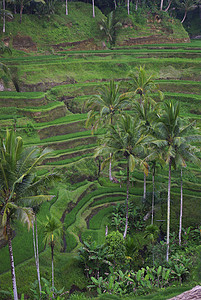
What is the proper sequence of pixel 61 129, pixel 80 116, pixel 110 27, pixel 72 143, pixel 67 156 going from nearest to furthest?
pixel 67 156
pixel 72 143
pixel 61 129
pixel 80 116
pixel 110 27

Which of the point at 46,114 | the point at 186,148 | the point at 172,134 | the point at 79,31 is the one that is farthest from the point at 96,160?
A: the point at 79,31

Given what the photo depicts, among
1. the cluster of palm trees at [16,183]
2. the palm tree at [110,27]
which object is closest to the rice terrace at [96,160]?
Result: the cluster of palm trees at [16,183]

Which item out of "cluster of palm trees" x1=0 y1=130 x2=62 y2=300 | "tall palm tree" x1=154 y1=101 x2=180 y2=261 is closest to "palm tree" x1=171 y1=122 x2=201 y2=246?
"tall palm tree" x1=154 y1=101 x2=180 y2=261

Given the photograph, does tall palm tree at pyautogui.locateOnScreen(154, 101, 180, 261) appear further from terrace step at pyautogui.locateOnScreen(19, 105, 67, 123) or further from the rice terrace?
terrace step at pyautogui.locateOnScreen(19, 105, 67, 123)

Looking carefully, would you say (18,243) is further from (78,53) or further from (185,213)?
(78,53)

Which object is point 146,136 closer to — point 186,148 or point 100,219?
point 186,148
